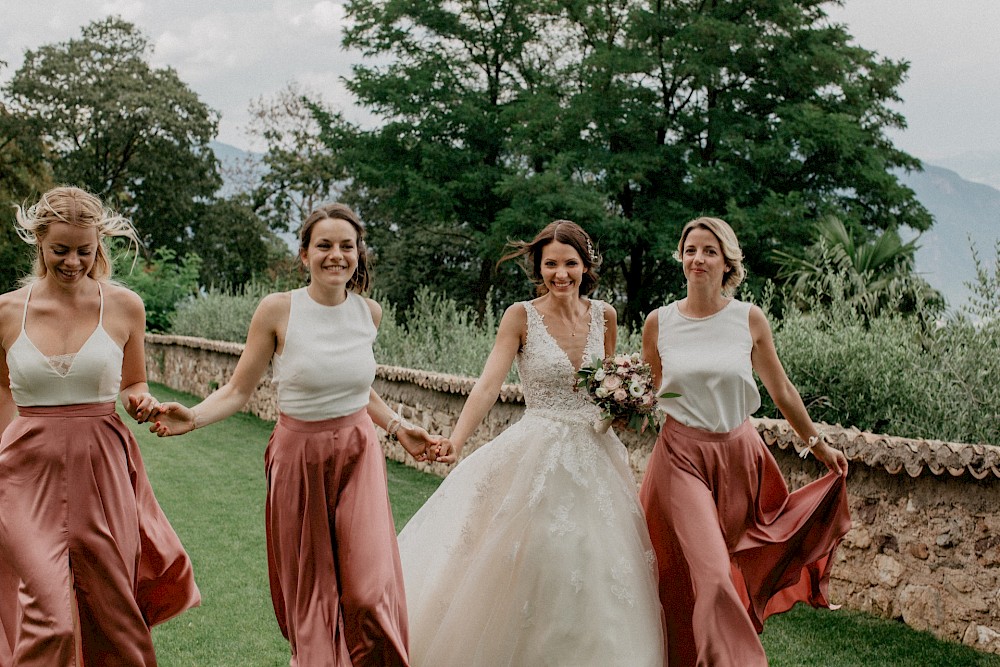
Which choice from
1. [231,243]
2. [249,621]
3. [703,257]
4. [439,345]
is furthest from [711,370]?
[231,243]

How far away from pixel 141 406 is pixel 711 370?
8.64 ft

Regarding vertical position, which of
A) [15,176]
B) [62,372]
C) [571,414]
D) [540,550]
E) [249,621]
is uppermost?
[15,176]

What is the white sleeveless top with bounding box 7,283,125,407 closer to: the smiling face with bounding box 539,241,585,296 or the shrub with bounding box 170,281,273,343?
the smiling face with bounding box 539,241,585,296

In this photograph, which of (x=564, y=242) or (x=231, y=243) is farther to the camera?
(x=231, y=243)

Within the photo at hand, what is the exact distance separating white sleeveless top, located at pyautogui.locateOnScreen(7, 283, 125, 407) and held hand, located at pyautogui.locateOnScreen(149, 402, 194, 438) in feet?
1.02

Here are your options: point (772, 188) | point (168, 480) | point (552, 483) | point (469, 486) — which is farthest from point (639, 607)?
point (772, 188)

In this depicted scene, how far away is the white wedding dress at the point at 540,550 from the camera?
4.52m

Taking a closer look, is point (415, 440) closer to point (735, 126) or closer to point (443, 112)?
point (735, 126)

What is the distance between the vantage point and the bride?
14.9 ft

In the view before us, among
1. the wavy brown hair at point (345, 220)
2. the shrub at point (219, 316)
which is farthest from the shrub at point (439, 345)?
the wavy brown hair at point (345, 220)

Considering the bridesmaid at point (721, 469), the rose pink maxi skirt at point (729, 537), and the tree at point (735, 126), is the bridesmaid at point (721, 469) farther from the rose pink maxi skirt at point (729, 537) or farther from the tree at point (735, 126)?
the tree at point (735, 126)

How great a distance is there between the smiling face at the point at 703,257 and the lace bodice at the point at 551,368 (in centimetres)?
61

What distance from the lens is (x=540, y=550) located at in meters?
4.68

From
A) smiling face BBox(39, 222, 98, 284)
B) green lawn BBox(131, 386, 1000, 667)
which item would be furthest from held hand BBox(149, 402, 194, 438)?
green lawn BBox(131, 386, 1000, 667)
